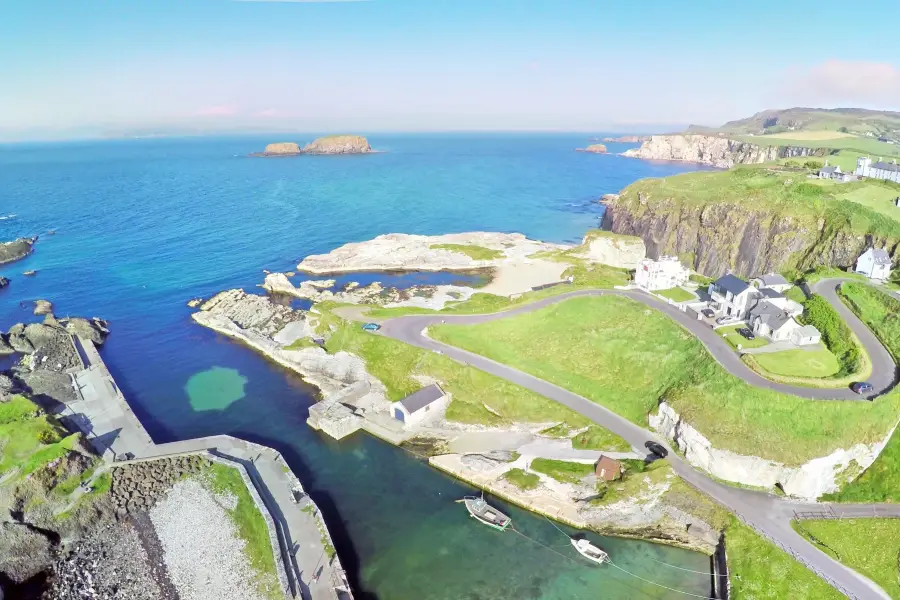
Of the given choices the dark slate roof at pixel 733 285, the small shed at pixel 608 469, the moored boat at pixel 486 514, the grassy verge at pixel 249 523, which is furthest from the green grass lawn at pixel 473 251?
the grassy verge at pixel 249 523

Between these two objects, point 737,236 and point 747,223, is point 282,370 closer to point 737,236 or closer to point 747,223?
point 737,236

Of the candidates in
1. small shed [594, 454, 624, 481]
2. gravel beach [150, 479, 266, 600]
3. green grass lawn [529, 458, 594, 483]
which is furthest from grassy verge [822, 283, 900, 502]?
gravel beach [150, 479, 266, 600]

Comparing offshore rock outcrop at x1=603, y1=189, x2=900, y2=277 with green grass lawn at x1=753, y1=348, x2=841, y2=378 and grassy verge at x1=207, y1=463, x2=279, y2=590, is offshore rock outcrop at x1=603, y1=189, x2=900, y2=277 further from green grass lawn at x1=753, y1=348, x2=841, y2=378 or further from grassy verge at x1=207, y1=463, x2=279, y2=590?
grassy verge at x1=207, y1=463, x2=279, y2=590

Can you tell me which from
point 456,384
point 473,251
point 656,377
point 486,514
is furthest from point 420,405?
point 473,251

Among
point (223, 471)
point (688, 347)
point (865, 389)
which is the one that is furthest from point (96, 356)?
point (865, 389)

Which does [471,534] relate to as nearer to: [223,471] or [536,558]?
[536,558]

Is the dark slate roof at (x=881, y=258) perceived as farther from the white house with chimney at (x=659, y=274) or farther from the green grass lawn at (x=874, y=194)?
the green grass lawn at (x=874, y=194)
